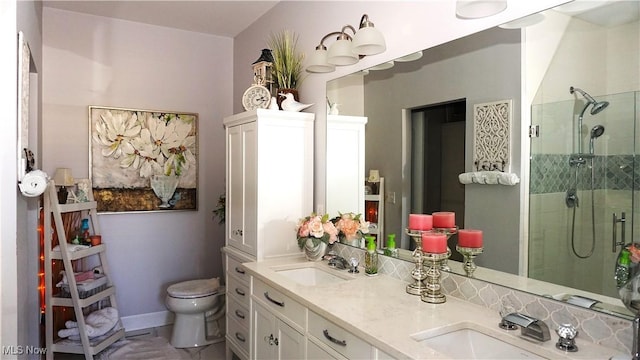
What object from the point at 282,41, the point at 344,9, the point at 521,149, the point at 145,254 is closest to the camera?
the point at 521,149

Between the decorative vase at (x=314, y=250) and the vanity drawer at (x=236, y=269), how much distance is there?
0.45m

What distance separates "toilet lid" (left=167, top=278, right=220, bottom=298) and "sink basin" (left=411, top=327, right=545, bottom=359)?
7.55ft

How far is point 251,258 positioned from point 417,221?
3.97 ft

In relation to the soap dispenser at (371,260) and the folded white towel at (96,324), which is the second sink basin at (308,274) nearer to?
the soap dispenser at (371,260)

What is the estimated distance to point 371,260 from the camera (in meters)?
2.21

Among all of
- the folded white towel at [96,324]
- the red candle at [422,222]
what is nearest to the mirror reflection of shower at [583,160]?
the red candle at [422,222]

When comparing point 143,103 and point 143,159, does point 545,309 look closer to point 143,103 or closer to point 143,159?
point 143,159

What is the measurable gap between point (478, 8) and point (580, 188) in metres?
0.75

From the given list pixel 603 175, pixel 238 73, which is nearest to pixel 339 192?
pixel 603 175

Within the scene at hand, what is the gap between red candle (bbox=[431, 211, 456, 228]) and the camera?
1882mm

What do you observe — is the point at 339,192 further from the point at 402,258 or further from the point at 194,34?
the point at 194,34

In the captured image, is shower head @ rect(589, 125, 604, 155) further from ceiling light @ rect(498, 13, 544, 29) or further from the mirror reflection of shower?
ceiling light @ rect(498, 13, 544, 29)

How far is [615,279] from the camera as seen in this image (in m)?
1.31

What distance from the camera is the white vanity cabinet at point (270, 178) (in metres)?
2.66
